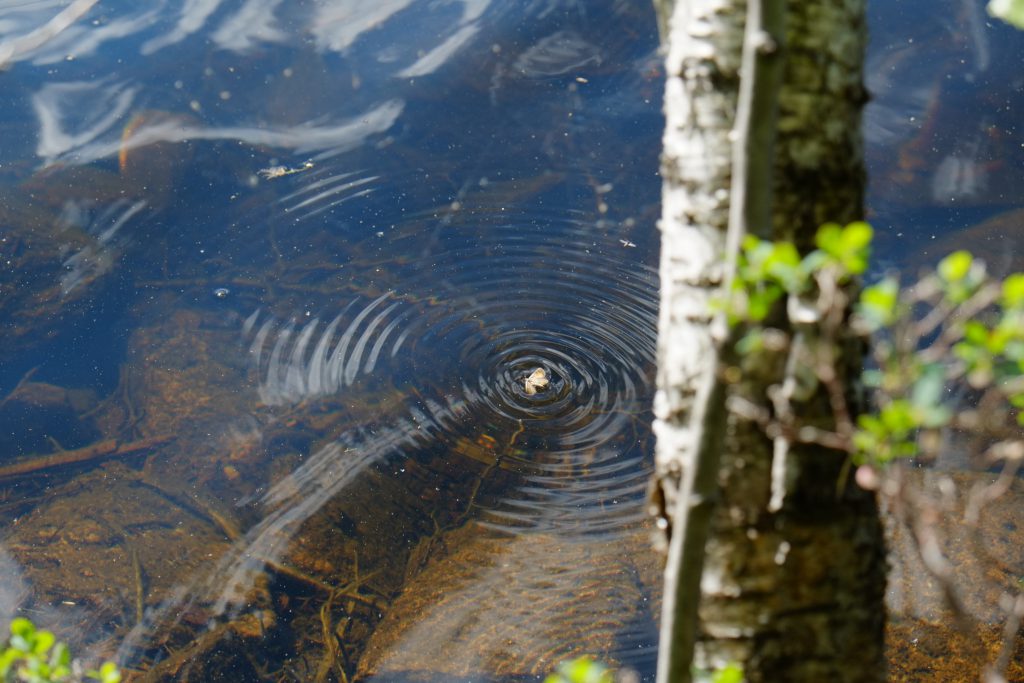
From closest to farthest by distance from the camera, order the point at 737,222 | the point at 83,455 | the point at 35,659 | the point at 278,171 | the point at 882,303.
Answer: the point at 882,303, the point at 737,222, the point at 35,659, the point at 83,455, the point at 278,171

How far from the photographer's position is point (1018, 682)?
2.18m

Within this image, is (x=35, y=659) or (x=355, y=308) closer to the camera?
(x=35, y=659)

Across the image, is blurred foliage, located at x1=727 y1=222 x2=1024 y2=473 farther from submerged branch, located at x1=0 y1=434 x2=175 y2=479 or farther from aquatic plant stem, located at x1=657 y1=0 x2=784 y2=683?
submerged branch, located at x1=0 y1=434 x2=175 y2=479

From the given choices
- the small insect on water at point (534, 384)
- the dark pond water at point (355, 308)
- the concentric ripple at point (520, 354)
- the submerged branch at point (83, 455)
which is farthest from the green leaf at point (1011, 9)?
the submerged branch at point (83, 455)

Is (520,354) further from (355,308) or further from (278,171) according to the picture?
(278,171)

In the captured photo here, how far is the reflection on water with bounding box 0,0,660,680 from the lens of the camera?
2541 millimetres

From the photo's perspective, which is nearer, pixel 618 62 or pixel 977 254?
pixel 977 254

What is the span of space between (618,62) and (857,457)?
354 centimetres

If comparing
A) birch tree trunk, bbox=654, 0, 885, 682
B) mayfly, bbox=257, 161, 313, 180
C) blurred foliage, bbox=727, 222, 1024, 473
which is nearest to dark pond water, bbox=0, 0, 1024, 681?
mayfly, bbox=257, 161, 313, 180

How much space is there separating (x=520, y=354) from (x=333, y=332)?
0.70 m

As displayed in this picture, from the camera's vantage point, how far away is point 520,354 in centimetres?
317

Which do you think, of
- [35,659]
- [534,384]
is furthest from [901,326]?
[534,384]

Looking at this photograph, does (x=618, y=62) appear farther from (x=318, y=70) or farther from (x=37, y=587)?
(x=37, y=587)

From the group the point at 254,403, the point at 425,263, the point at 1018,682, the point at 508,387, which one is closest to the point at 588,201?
the point at 425,263
